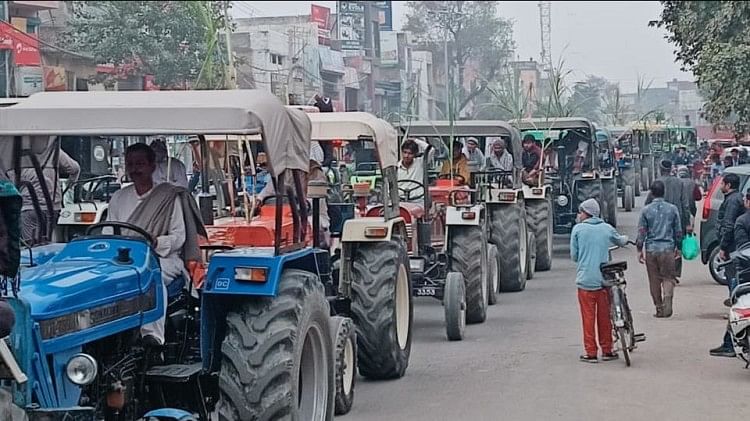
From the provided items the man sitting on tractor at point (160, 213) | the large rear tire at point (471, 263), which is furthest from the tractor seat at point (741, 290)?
the man sitting on tractor at point (160, 213)

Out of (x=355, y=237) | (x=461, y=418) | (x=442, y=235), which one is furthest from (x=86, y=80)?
(x=461, y=418)

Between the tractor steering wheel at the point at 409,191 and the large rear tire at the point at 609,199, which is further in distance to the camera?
the large rear tire at the point at 609,199

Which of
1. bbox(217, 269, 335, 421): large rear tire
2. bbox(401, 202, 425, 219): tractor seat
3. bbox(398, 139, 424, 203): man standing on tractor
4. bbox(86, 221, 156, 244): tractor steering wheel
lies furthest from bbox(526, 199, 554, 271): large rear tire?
bbox(86, 221, 156, 244): tractor steering wheel

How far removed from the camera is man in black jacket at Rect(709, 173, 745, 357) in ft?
36.9

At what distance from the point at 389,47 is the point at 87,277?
4465cm

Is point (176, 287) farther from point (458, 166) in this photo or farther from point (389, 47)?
point (389, 47)

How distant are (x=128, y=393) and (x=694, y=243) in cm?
1060

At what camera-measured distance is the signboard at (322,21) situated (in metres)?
34.8

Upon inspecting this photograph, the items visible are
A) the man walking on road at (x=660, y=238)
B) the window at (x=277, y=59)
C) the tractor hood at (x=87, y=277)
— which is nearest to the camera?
the tractor hood at (x=87, y=277)

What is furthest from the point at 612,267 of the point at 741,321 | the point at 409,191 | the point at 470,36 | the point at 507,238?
the point at 470,36

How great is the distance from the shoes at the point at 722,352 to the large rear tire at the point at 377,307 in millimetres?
3237

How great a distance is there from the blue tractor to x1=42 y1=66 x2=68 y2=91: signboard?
17.1 metres

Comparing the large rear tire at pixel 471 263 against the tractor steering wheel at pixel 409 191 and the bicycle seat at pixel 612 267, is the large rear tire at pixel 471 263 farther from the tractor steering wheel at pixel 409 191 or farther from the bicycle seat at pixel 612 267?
the bicycle seat at pixel 612 267

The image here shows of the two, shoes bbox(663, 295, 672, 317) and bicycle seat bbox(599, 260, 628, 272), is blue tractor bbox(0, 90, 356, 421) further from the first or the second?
shoes bbox(663, 295, 672, 317)
